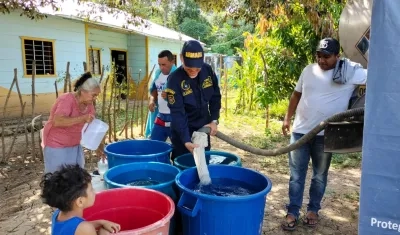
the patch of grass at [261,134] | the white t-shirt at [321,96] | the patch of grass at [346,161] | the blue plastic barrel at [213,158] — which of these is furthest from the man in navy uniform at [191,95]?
the patch of grass at [346,161]

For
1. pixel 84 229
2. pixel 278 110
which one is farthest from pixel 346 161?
pixel 84 229

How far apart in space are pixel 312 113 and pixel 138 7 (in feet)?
14.4

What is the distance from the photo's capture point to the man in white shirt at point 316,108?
2.49 meters

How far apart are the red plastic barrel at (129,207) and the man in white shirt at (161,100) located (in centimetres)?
180

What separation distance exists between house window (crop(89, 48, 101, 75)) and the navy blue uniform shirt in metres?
8.94

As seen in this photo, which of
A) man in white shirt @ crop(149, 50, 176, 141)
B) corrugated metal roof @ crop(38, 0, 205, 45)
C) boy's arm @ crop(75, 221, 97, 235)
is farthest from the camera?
corrugated metal roof @ crop(38, 0, 205, 45)

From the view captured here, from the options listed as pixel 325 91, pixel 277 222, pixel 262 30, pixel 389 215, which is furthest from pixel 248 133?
pixel 389 215

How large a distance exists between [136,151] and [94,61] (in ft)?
28.9

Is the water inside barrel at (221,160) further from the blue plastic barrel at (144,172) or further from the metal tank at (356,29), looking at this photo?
the metal tank at (356,29)

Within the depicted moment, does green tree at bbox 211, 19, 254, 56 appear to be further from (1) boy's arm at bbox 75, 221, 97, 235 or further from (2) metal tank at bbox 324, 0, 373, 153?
(1) boy's arm at bbox 75, 221, 97, 235

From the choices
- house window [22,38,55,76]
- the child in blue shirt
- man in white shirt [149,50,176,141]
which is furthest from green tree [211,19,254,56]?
the child in blue shirt

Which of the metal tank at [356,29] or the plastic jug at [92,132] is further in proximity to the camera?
the plastic jug at [92,132]

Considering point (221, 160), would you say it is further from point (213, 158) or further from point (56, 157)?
point (56, 157)

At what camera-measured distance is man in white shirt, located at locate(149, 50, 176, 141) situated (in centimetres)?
373
